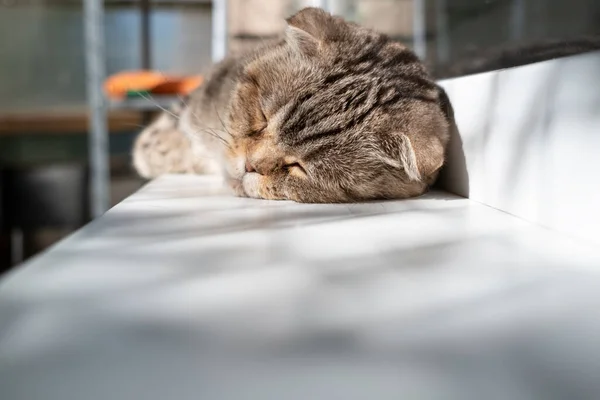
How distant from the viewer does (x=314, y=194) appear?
3.30 ft

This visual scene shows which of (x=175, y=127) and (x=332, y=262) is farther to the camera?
(x=175, y=127)

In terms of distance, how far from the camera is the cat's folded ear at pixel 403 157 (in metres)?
0.97

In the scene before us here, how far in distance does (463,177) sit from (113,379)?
0.89 meters

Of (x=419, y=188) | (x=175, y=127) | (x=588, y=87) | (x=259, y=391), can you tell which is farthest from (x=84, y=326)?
(x=175, y=127)

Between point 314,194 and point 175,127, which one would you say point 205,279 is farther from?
point 175,127

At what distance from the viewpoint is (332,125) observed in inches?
40.2

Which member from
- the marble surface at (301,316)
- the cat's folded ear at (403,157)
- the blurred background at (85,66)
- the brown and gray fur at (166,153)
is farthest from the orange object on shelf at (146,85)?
the marble surface at (301,316)

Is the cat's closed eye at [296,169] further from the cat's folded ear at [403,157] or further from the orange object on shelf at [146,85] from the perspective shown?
the orange object on shelf at [146,85]

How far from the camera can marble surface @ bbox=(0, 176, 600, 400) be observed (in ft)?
0.99

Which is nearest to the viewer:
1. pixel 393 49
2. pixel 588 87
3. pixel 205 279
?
pixel 205 279

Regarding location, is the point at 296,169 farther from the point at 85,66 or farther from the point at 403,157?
the point at 85,66

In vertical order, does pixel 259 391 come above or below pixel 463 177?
below

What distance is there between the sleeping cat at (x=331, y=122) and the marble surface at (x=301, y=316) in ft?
1.08

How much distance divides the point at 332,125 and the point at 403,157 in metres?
0.15
